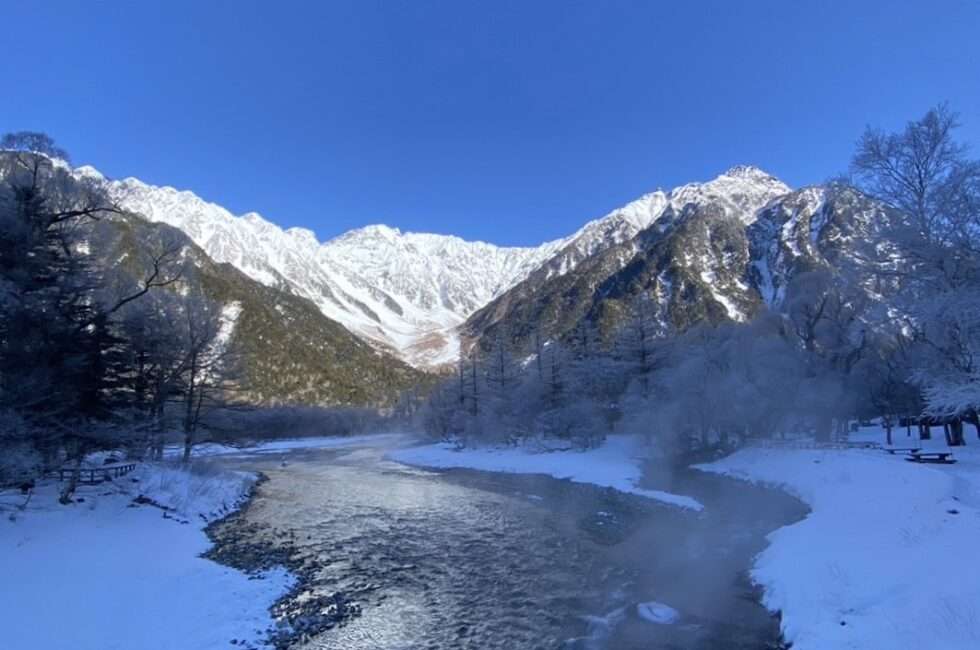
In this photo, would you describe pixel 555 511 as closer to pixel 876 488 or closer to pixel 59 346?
pixel 876 488

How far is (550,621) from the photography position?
1316 cm

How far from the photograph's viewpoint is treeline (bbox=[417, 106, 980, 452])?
16531 mm

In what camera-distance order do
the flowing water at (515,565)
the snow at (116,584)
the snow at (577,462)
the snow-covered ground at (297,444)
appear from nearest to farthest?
the snow at (116,584) < the flowing water at (515,565) < the snow at (577,462) < the snow-covered ground at (297,444)

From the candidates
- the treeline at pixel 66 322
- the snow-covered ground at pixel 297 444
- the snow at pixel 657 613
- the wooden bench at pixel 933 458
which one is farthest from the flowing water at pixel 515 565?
the snow-covered ground at pixel 297 444

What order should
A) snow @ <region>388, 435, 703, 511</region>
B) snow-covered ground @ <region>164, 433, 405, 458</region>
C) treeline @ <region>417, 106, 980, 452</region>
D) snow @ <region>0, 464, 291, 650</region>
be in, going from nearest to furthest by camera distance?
snow @ <region>0, 464, 291, 650</region>
treeline @ <region>417, 106, 980, 452</region>
snow @ <region>388, 435, 703, 511</region>
snow-covered ground @ <region>164, 433, 405, 458</region>

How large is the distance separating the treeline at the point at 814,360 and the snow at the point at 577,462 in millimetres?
2196

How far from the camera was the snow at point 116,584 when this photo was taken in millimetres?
10820

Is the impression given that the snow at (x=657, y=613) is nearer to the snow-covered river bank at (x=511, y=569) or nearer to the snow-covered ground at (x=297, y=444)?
the snow-covered river bank at (x=511, y=569)

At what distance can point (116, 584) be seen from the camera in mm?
13375

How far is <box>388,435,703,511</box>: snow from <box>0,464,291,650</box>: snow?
20.7 meters

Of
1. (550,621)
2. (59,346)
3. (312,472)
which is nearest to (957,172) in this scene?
(550,621)

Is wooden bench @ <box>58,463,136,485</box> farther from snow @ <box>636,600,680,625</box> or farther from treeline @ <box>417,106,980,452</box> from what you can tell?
treeline @ <box>417,106,980,452</box>

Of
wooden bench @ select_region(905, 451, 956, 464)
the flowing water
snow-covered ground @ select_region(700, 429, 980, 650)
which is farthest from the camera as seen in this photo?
wooden bench @ select_region(905, 451, 956, 464)

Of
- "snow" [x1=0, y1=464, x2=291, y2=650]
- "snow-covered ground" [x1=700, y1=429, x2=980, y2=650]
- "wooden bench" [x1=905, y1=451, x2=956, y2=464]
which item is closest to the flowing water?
"snow-covered ground" [x1=700, y1=429, x2=980, y2=650]
